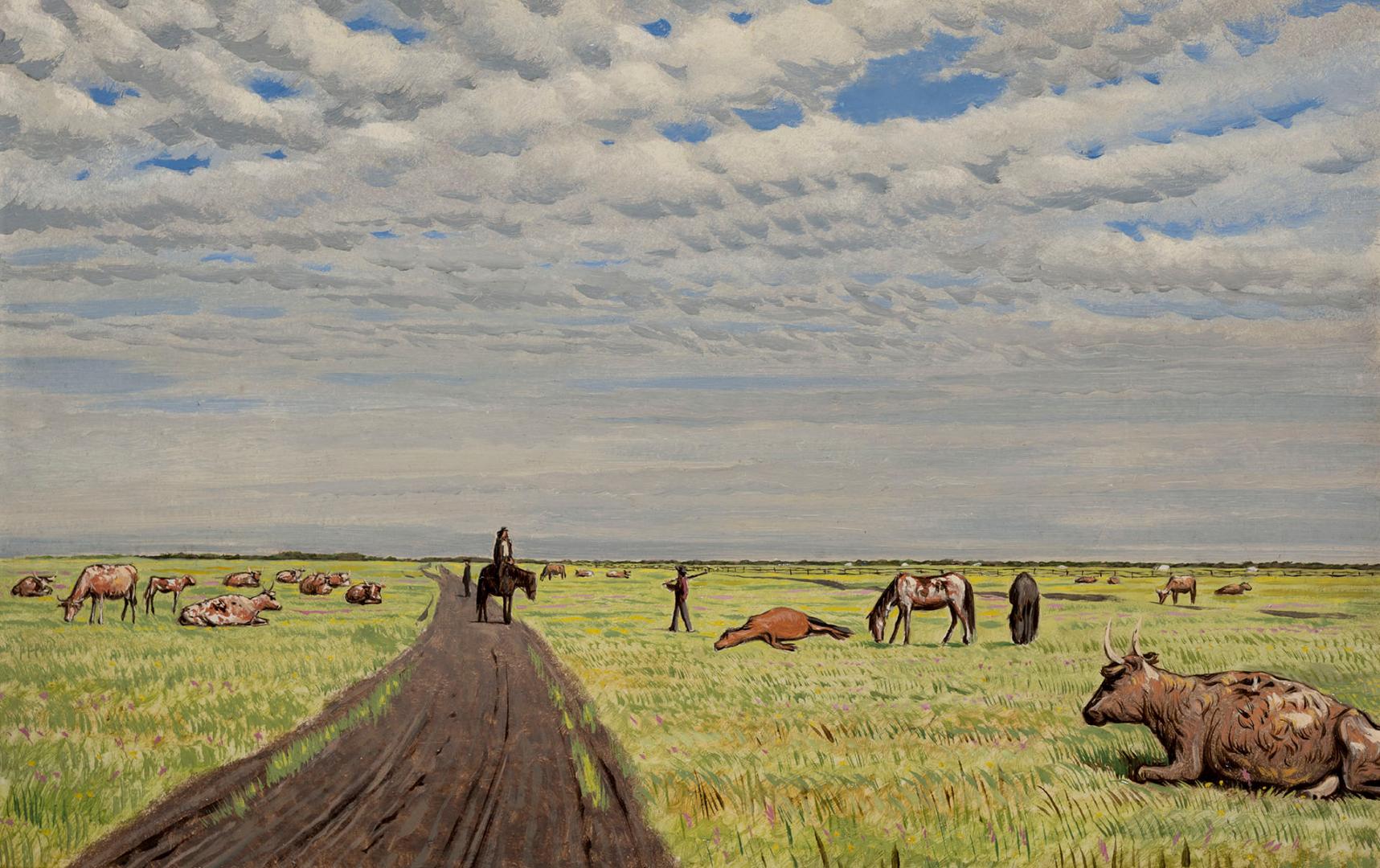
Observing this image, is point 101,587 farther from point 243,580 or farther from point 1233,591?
point 1233,591

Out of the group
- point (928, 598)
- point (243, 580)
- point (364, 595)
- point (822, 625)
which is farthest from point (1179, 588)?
point (243, 580)

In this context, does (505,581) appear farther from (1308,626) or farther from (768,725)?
(1308,626)

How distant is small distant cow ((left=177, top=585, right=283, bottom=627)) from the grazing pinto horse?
22.6 meters

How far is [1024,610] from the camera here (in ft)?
117

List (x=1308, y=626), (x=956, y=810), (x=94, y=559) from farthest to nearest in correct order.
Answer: (x=94, y=559) < (x=1308, y=626) < (x=956, y=810)

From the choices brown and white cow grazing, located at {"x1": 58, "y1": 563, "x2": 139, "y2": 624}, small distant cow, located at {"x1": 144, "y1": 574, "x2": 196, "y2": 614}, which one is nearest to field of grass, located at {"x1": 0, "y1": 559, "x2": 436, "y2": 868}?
brown and white cow grazing, located at {"x1": 58, "y1": 563, "x2": 139, "y2": 624}

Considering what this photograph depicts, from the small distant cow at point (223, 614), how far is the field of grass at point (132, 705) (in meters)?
1.42

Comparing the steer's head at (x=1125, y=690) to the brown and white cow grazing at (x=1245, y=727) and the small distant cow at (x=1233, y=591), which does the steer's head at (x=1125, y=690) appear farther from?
the small distant cow at (x=1233, y=591)

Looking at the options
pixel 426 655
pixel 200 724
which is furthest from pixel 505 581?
pixel 200 724

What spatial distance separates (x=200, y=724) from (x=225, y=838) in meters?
7.52

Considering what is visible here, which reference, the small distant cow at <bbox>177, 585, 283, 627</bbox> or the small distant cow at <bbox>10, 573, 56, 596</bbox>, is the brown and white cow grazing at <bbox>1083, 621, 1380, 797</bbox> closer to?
the small distant cow at <bbox>177, 585, 283, 627</bbox>

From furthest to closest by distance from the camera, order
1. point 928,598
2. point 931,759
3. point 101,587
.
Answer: point 101,587
point 928,598
point 931,759

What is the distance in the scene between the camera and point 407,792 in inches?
466

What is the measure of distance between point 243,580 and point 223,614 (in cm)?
4015
